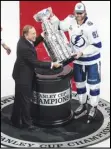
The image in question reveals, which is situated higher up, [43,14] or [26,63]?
[43,14]

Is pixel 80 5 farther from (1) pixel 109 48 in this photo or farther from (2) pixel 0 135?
(1) pixel 109 48

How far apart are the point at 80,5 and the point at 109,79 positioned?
164 centimetres

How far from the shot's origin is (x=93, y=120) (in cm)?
471

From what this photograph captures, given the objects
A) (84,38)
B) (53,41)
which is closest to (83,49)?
(84,38)

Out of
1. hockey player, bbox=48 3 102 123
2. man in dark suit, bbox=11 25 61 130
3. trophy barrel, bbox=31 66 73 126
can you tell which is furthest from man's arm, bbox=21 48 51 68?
hockey player, bbox=48 3 102 123

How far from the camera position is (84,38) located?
4.38 metres

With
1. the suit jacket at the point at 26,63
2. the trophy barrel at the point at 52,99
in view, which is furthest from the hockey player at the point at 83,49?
the suit jacket at the point at 26,63

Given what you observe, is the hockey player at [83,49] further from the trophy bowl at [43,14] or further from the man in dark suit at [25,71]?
the man in dark suit at [25,71]

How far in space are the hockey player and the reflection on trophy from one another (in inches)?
2.8

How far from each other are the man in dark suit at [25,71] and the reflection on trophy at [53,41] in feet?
0.37

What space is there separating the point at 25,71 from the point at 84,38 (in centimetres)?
68

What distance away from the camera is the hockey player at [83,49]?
14.3 ft

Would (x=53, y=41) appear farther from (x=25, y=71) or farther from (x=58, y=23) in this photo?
(x=25, y=71)

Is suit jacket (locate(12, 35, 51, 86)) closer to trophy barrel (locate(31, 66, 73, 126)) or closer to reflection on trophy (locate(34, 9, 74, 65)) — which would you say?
trophy barrel (locate(31, 66, 73, 126))
